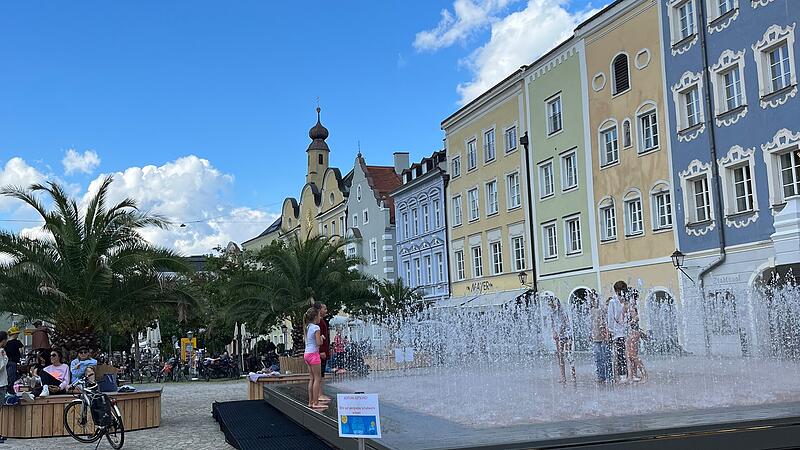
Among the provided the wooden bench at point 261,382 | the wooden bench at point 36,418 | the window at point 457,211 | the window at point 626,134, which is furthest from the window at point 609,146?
the wooden bench at point 36,418

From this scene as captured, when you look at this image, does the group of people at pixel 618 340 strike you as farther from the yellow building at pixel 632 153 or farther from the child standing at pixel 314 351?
the yellow building at pixel 632 153

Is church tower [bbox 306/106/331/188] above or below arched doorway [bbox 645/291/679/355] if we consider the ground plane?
above

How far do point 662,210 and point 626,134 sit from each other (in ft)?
10.7

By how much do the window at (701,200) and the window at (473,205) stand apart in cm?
1586

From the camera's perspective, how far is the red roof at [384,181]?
54391 mm

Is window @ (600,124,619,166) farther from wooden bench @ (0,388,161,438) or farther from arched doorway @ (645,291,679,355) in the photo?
wooden bench @ (0,388,161,438)

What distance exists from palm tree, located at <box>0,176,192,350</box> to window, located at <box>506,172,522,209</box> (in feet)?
69.4

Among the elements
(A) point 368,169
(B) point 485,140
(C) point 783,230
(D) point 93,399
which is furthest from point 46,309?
(A) point 368,169

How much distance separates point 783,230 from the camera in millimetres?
21109

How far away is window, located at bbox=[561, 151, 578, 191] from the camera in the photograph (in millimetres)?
32469

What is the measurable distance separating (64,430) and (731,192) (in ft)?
63.1

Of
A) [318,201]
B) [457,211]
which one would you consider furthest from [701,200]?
[318,201]

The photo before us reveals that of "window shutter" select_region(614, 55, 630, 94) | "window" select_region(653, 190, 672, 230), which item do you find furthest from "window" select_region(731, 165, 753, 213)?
"window shutter" select_region(614, 55, 630, 94)

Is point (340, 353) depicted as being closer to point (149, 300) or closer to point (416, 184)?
point (149, 300)
